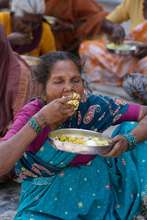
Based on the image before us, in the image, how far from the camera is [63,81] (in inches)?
91.4

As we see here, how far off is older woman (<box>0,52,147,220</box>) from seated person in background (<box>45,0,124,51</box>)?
344 cm

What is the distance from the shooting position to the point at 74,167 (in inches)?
95.7

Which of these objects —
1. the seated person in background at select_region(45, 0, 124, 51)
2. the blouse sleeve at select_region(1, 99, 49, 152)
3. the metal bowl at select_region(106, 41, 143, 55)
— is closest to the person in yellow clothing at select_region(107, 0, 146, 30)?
the seated person in background at select_region(45, 0, 124, 51)

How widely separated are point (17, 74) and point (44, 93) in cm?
98

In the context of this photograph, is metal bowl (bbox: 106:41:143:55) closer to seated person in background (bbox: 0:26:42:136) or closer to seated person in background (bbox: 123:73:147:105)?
seated person in background (bbox: 123:73:147:105)

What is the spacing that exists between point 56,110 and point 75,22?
4.12m

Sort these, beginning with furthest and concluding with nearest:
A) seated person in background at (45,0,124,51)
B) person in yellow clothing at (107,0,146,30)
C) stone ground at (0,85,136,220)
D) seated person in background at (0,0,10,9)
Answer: seated person in background at (0,0,10,9) < seated person in background at (45,0,124,51) < person in yellow clothing at (107,0,146,30) < stone ground at (0,85,136,220)

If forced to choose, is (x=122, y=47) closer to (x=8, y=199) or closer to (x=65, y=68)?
(x=8, y=199)

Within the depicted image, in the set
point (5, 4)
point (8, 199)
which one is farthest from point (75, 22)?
point (8, 199)

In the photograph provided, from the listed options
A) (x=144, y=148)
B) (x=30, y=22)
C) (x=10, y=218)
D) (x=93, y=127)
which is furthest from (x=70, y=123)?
(x=30, y=22)

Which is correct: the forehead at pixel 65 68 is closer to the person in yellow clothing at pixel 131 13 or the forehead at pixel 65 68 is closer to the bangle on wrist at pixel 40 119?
the bangle on wrist at pixel 40 119

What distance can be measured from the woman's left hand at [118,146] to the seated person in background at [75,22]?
3672 millimetres

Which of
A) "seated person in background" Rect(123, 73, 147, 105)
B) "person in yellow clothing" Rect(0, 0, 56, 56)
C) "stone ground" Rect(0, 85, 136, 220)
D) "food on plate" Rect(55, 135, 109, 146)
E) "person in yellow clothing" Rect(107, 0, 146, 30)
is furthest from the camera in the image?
"person in yellow clothing" Rect(107, 0, 146, 30)

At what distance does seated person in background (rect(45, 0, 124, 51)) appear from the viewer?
592cm
